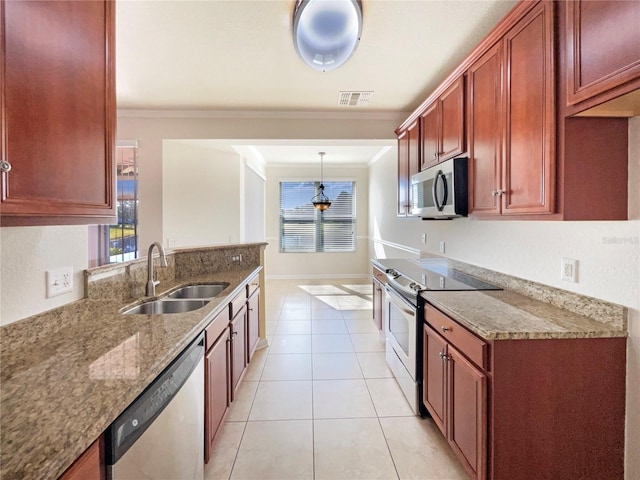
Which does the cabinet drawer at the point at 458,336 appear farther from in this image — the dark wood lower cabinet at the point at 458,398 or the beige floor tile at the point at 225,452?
the beige floor tile at the point at 225,452

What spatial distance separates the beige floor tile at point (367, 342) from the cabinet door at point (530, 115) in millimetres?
2104

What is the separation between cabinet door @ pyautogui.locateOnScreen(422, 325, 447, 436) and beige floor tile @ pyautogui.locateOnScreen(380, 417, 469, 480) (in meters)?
0.14

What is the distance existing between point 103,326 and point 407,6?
245 cm

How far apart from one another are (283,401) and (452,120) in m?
2.52

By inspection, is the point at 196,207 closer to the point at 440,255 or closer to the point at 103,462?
the point at 440,255

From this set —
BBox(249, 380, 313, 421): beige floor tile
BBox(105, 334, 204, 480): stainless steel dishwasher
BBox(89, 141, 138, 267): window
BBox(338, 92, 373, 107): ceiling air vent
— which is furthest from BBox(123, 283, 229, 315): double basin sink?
BBox(338, 92, 373, 107): ceiling air vent

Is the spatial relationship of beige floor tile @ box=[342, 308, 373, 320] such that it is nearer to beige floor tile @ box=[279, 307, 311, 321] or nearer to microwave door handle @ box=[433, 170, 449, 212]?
beige floor tile @ box=[279, 307, 311, 321]

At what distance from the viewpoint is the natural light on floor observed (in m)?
4.84

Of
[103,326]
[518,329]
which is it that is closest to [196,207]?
[103,326]

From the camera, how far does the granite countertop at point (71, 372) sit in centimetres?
64

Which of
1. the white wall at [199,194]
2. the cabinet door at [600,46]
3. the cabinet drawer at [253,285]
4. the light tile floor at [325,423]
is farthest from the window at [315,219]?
the cabinet door at [600,46]

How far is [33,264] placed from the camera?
1.27 metres

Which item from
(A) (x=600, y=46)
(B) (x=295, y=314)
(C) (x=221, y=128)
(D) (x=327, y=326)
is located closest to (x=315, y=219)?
(B) (x=295, y=314)

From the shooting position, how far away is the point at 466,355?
148 cm
